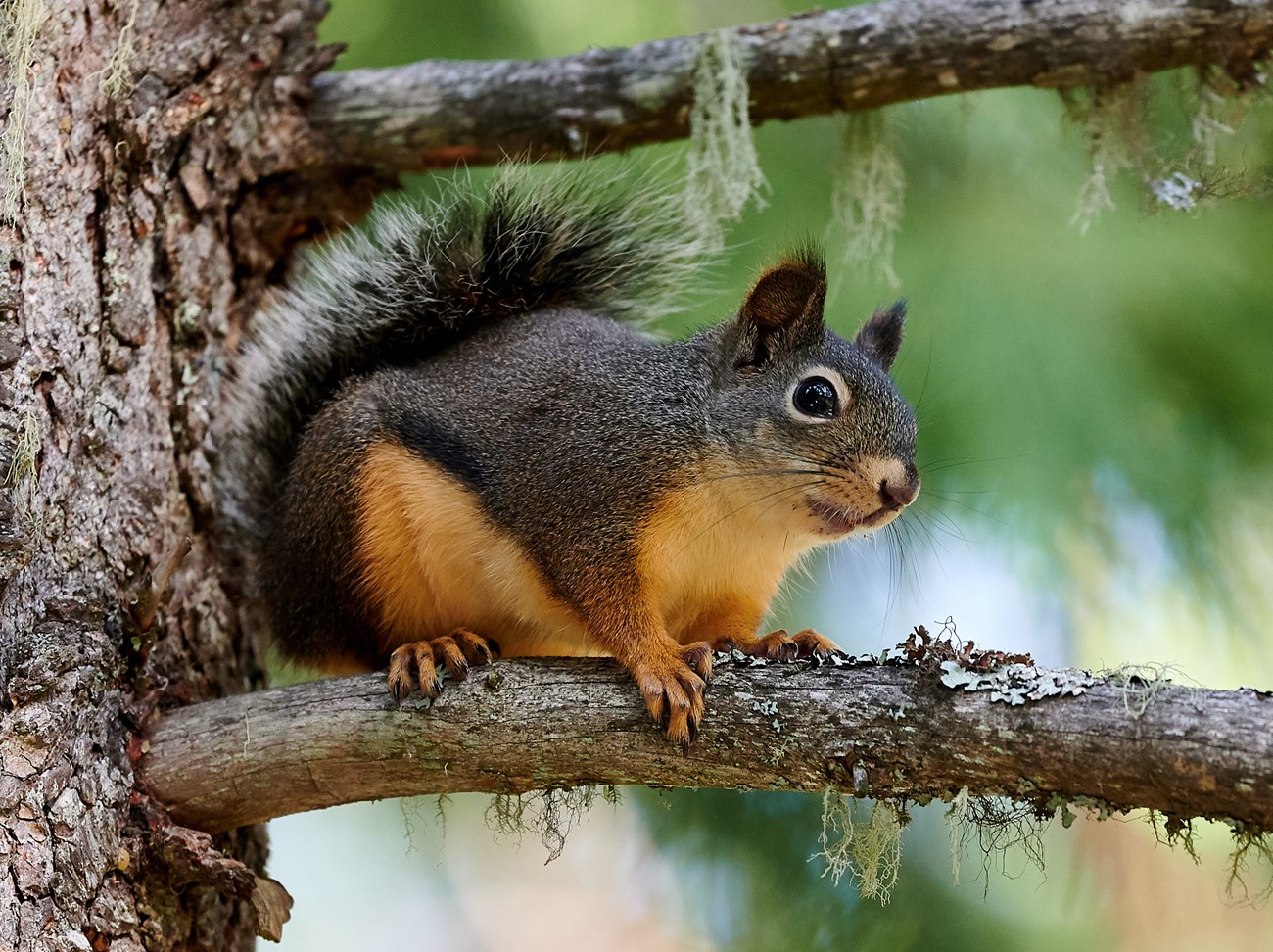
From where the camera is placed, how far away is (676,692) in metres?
1.79

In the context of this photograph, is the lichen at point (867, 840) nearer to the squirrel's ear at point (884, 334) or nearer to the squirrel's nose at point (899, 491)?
the squirrel's nose at point (899, 491)

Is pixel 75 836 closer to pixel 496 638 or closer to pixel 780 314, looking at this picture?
pixel 496 638

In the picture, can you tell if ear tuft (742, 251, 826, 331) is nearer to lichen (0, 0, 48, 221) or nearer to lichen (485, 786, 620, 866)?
lichen (485, 786, 620, 866)

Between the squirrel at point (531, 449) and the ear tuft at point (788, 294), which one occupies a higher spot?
the ear tuft at point (788, 294)

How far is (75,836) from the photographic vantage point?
177 cm

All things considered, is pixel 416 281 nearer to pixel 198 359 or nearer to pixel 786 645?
pixel 198 359

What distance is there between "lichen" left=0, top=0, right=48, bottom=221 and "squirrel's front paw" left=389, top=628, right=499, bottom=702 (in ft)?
2.90

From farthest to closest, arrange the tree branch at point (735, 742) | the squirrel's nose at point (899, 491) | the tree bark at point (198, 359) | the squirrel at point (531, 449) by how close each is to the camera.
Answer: the squirrel at point (531, 449) → the squirrel's nose at point (899, 491) → the tree bark at point (198, 359) → the tree branch at point (735, 742)

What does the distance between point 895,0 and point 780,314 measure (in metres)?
0.57

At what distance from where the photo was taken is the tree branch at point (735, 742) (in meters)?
1.45

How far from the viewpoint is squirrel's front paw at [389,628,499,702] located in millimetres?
1893

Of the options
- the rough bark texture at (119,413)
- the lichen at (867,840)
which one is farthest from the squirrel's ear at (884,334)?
the rough bark texture at (119,413)

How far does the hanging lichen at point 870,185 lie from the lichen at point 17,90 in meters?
1.40

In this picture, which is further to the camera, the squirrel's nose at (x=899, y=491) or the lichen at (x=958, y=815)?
the squirrel's nose at (x=899, y=491)
